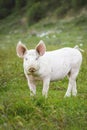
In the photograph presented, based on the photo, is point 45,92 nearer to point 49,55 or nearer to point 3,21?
point 49,55

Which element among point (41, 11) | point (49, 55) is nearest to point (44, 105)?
point (49, 55)

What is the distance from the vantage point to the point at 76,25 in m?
49.2

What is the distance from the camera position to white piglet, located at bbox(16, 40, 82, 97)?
8859 millimetres

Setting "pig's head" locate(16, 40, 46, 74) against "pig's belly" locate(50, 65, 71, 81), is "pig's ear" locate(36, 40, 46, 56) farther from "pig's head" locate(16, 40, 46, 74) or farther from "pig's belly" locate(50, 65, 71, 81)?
"pig's belly" locate(50, 65, 71, 81)

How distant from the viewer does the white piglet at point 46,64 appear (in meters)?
8.86

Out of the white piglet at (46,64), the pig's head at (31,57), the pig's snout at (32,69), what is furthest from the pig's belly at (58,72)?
the pig's snout at (32,69)

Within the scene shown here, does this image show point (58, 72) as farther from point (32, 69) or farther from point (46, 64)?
point (32, 69)

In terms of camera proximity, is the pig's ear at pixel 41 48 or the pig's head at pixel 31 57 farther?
the pig's ear at pixel 41 48

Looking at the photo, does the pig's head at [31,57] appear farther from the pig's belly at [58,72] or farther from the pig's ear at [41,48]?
the pig's belly at [58,72]

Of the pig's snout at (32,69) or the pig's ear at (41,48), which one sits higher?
the pig's ear at (41,48)

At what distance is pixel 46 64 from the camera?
934 cm

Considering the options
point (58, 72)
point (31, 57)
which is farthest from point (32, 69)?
point (58, 72)

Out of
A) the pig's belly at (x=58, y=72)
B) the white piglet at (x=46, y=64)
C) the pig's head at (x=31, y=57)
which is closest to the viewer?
the pig's head at (x=31, y=57)

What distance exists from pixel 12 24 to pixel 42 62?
63629mm
